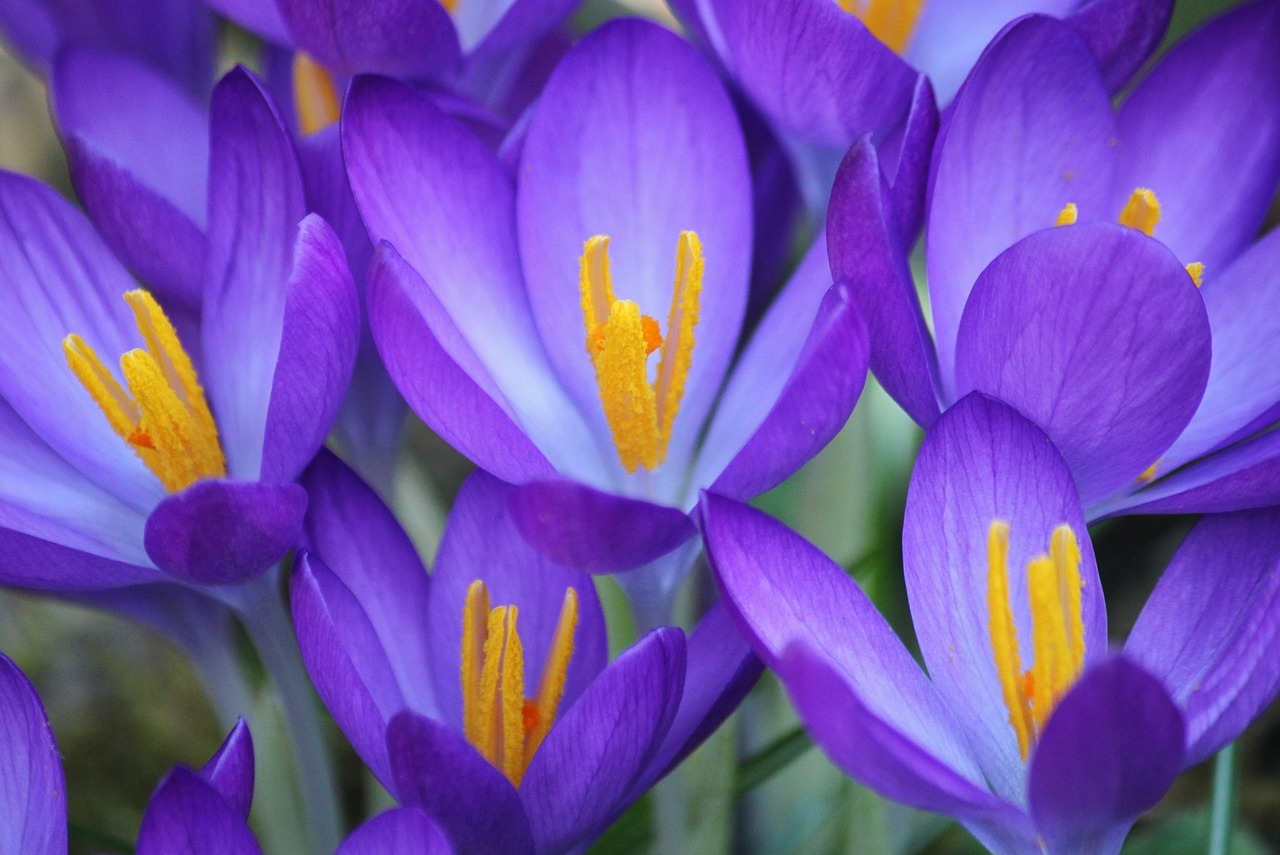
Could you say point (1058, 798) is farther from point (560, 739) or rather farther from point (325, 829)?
point (325, 829)

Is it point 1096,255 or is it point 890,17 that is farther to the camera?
point 890,17

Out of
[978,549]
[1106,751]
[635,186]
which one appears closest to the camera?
[1106,751]

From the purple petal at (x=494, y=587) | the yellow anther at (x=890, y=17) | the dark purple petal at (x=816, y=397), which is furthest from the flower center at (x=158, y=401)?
the yellow anther at (x=890, y=17)

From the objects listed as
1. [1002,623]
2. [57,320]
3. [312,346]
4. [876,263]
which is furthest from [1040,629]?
[57,320]

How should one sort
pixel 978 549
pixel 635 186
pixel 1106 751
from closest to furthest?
pixel 1106 751
pixel 978 549
pixel 635 186

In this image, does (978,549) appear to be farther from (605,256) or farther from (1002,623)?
(605,256)

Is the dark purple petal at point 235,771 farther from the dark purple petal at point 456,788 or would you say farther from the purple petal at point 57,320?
the purple petal at point 57,320

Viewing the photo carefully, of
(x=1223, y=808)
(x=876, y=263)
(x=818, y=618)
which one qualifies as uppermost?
(x=876, y=263)

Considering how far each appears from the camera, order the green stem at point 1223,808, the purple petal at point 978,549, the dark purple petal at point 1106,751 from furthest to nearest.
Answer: the green stem at point 1223,808 → the purple petal at point 978,549 → the dark purple petal at point 1106,751
